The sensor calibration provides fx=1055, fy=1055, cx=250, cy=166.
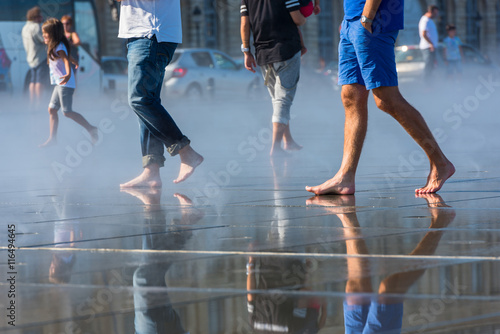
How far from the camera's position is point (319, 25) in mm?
52156

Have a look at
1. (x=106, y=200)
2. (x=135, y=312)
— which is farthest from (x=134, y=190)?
(x=135, y=312)

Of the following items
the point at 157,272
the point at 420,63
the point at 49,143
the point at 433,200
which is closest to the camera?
the point at 157,272

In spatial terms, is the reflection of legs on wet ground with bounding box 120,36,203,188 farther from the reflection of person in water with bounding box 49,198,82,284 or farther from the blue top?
the blue top

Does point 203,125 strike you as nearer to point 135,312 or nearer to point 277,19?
point 277,19

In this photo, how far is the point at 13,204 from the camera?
6117 millimetres

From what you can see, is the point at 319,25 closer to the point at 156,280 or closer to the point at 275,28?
the point at 275,28

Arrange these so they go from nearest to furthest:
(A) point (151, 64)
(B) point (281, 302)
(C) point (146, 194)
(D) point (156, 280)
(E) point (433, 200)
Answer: (B) point (281, 302) → (D) point (156, 280) → (E) point (433, 200) → (C) point (146, 194) → (A) point (151, 64)

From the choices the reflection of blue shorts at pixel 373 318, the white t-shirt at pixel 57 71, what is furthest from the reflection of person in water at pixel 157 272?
the white t-shirt at pixel 57 71

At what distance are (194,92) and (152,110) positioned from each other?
70.7 ft

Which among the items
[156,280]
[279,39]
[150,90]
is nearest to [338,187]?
[150,90]

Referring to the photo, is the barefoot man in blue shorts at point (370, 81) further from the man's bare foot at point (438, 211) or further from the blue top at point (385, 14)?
the man's bare foot at point (438, 211)

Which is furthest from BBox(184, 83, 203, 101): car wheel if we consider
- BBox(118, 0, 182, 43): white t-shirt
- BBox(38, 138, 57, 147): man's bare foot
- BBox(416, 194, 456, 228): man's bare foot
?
BBox(416, 194, 456, 228): man's bare foot

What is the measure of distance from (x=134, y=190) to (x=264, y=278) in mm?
3456

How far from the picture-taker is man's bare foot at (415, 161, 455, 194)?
6109 mm
